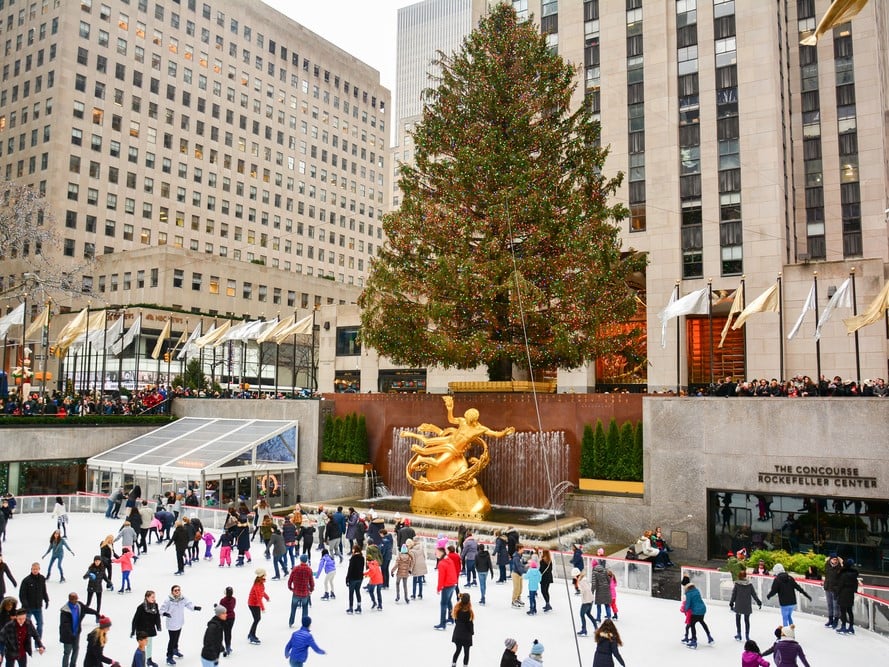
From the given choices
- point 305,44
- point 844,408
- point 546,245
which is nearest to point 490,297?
point 546,245

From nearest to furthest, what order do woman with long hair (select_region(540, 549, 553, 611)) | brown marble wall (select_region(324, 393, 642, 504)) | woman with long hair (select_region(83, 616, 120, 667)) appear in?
woman with long hair (select_region(83, 616, 120, 667)) → woman with long hair (select_region(540, 549, 553, 611)) → brown marble wall (select_region(324, 393, 642, 504))

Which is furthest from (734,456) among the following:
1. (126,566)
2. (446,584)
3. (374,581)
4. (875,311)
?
(126,566)

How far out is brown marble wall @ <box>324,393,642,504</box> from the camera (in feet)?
88.9

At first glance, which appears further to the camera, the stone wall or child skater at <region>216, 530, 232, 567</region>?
the stone wall

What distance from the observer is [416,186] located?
3177cm

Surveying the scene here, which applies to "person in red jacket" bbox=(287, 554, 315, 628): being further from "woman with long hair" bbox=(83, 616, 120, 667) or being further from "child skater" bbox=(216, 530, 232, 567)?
"child skater" bbox=(216, 530, 232, 567)

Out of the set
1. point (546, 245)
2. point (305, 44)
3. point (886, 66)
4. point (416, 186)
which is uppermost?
point (305, 44)

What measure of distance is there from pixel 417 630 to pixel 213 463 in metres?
17.3

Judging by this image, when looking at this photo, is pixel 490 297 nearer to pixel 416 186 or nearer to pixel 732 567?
pixel 416 186

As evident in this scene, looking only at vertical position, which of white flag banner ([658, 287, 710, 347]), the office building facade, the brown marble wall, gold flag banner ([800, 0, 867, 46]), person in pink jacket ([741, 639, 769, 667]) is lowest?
person in pink jacket ([741, 639, 769, 667])

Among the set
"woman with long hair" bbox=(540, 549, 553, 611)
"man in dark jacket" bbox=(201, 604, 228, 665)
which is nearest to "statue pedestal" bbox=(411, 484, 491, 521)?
"woman with long hair" bbox=(540, 549, 553, 611)

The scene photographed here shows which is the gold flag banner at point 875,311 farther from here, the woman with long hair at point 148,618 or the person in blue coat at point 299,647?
the woman with long hair at point 148,618

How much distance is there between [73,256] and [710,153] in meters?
58.5

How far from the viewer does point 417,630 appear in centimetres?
1500
